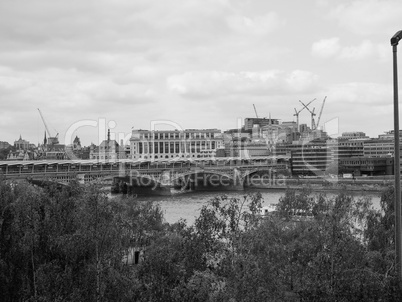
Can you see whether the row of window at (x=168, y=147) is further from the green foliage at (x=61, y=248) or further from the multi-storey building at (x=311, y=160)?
the green foliage at (x=61, y=248)

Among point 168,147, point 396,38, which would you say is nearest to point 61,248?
point 396,38

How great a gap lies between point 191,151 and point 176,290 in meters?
103

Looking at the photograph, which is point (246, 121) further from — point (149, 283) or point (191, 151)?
point (149, 283)

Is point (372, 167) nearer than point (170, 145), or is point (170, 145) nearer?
point (372, 167)

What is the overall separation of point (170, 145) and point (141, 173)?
184 feet

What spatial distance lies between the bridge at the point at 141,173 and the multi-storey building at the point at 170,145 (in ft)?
120

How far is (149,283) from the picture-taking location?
955 cm

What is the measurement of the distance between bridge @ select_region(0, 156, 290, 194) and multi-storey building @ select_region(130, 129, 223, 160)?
36654 mm

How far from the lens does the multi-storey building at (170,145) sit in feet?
359

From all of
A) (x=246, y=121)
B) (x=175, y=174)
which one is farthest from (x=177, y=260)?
(x=246, y=121)

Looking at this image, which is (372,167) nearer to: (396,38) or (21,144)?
(396,38)

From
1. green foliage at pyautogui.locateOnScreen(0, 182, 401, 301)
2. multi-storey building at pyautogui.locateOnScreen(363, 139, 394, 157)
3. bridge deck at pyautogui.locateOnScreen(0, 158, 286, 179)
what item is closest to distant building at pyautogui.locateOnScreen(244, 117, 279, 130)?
multi-storey building at pyautogui.locateOnScreen(363, 139, 394, 157)

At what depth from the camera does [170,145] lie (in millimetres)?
110000

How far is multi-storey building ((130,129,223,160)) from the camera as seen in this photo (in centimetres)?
10944
